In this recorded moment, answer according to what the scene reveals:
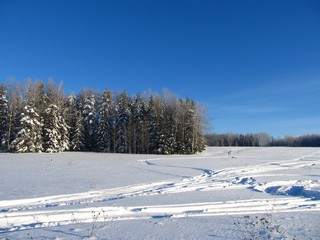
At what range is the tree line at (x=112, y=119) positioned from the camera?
45.3m

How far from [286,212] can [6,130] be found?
45505 millimetres

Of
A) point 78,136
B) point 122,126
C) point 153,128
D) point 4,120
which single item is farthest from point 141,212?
point 122,126

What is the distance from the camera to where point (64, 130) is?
4578cm

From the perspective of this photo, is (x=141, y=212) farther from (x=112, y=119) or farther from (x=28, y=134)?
(x=112, y=119)

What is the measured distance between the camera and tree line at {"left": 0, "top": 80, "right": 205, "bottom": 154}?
45.3 m

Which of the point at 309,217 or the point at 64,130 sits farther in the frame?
the point at 64,130

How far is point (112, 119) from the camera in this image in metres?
52.5

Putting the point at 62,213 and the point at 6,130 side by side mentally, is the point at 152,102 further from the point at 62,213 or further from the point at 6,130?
the point at 62,213

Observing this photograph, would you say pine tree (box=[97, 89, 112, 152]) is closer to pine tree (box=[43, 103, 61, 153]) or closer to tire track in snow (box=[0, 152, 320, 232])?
pine tree (box=[43, 103, 61, 153])

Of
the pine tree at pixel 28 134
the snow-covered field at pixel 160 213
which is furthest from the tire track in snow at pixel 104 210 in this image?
the pine tree at pixel 28 134

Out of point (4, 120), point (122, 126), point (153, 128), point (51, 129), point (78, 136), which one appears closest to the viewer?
point (51, 129)

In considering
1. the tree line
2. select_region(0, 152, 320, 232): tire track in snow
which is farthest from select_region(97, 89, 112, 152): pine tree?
select_region(0, 152, 320, 232): tire track in snow

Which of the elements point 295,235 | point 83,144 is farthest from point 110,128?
point 295,235

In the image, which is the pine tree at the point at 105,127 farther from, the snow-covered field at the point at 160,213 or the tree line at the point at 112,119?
the snow-covered field at the point at 160,213
